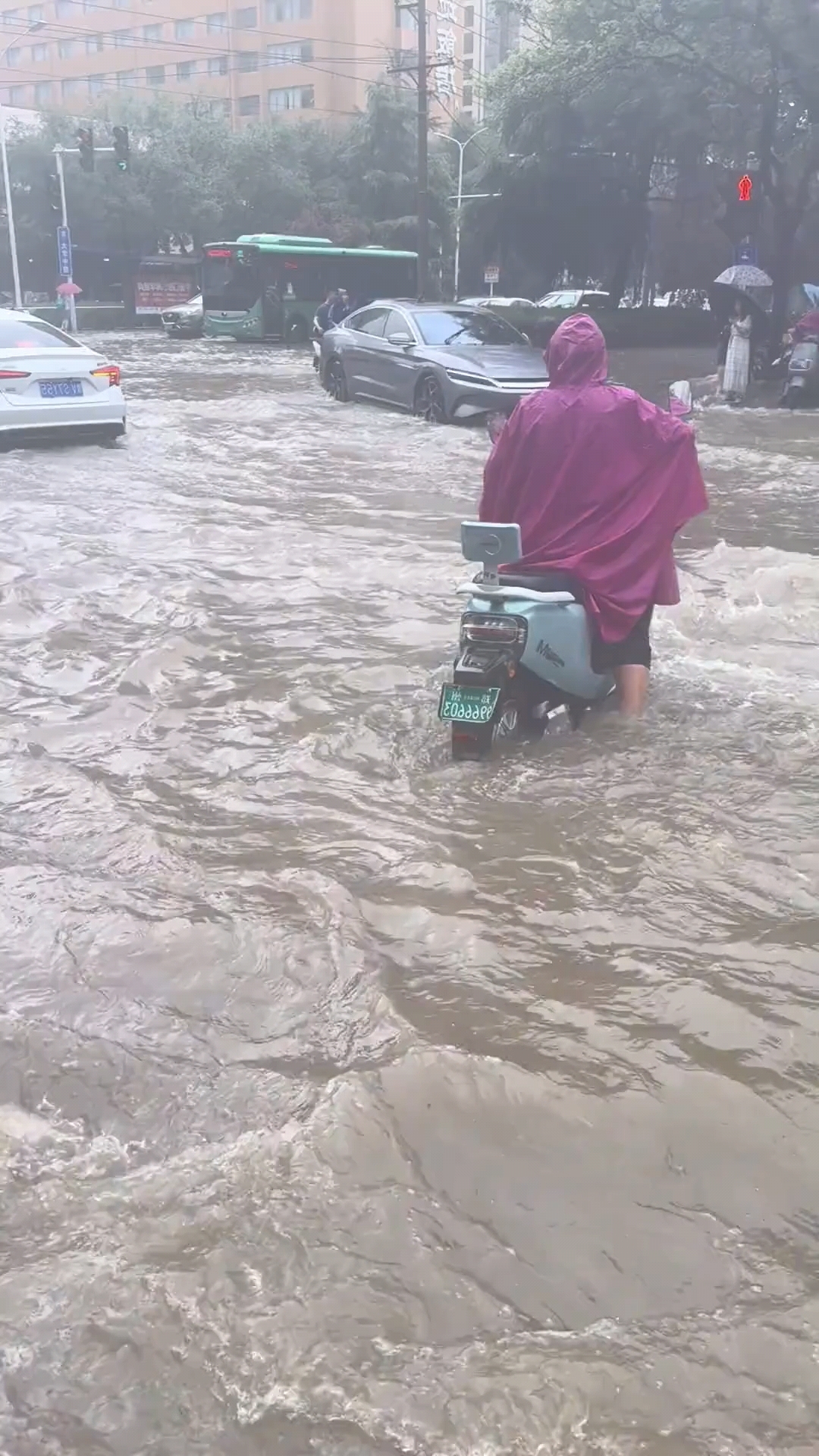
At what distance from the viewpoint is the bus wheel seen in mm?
31594

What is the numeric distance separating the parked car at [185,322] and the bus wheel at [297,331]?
Result: 482 centimetres

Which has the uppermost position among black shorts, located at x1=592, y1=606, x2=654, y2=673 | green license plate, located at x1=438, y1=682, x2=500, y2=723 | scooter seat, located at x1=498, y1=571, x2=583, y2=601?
scooter seat, located at x1=498, y1=571, x2=583, y2=601

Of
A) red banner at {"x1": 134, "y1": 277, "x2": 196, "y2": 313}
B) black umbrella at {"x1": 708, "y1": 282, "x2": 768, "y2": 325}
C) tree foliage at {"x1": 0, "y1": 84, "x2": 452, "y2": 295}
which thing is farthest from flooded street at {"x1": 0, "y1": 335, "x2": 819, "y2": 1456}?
tree foliage at {"x1": 0, "y1": 84, "x2": 452, "y2": 295}

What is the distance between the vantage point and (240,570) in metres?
8.47

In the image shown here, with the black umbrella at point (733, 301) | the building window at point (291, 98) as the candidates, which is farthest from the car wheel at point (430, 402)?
the building window at point (291, 98)

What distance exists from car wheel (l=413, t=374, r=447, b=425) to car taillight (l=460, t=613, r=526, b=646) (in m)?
10.4

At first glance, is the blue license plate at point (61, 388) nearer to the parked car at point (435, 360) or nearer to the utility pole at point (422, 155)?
the parked car at point (435, 360)

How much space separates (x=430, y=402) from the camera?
49.4ft

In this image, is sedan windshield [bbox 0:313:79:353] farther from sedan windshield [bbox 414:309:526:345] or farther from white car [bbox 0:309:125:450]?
sedan windshield [bbox 414:309:526:345]

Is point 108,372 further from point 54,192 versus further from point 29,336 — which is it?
point 54,192

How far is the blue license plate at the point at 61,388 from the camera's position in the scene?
42.0 feet

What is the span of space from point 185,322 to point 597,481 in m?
33.6

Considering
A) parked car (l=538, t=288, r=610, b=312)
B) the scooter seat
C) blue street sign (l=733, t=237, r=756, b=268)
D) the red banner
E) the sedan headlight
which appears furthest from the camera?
the red banner

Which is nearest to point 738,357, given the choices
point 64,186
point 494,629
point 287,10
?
point 494,629
